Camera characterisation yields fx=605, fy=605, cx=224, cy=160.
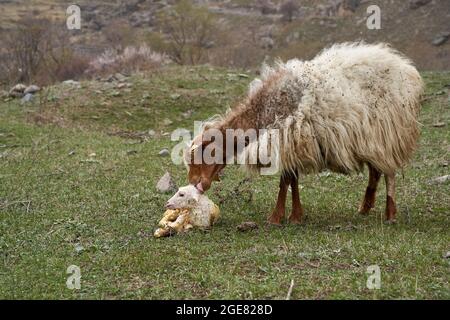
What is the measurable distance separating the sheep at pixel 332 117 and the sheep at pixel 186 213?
0.18m

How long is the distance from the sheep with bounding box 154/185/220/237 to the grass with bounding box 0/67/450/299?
8.6 inches

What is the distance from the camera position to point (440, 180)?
1017cm

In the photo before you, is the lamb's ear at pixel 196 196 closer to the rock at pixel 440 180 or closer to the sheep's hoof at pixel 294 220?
the sheep's hoof at pixel 294 220

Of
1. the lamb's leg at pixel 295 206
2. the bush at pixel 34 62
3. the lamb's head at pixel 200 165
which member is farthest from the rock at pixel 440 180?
the bush at pixel 34 62

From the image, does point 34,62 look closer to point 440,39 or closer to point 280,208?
point 280,208

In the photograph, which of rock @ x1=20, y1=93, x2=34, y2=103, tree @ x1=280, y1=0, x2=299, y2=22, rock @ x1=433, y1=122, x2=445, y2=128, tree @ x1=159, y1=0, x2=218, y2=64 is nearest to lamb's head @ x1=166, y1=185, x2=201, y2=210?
rock @ x1=433, y1=122, x2=445, y2=128

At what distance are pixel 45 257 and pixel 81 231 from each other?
3.33 ft

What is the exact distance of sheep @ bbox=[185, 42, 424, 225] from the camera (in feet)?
24.9

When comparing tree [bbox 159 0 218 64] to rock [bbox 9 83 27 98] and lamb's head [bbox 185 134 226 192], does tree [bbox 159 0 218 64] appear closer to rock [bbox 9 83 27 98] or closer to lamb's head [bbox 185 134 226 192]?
rock [bbox 9 83 27 98]

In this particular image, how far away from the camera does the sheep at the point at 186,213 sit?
7.80 m

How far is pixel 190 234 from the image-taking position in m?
7.72

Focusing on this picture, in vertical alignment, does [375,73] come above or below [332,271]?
above
